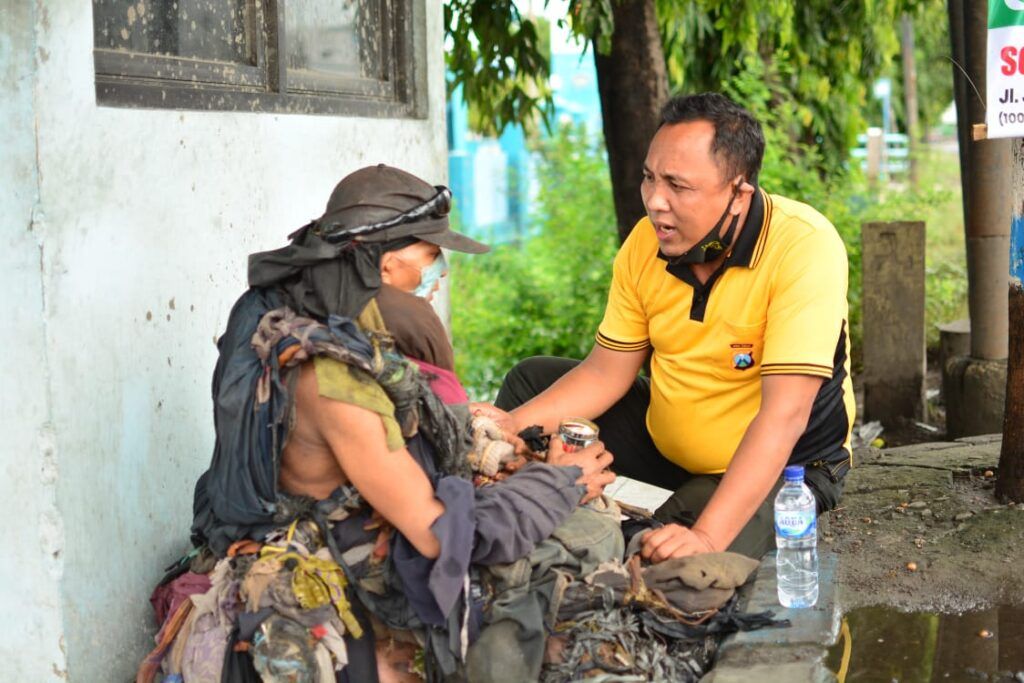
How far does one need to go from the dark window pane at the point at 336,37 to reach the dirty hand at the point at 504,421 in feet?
4.56

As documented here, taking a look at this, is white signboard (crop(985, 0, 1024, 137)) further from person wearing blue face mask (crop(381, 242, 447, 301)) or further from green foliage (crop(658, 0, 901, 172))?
green foliage (crop(658, 0, 901, 172))

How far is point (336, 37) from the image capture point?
4602 mm

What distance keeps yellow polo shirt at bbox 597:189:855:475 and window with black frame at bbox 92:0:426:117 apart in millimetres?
1277

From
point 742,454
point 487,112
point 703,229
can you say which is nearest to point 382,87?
point 703,229

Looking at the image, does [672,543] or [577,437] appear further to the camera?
[577,437]

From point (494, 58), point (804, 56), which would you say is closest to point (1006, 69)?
point (494, 58)

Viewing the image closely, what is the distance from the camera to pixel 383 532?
2.94 m

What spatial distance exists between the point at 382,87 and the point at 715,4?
3301mm

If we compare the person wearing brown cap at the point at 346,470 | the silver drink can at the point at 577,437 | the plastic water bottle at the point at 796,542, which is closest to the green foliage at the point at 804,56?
the silver drink can at the point at 577,437

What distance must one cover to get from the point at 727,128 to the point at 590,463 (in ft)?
3.57

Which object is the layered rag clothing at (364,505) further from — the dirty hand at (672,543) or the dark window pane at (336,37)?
the dark window pane at (336,37)

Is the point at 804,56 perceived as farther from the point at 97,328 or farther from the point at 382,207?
the point at 97,328

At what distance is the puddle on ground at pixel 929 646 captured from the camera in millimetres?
3088

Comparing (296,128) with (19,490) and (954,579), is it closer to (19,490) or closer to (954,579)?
(19,490)
